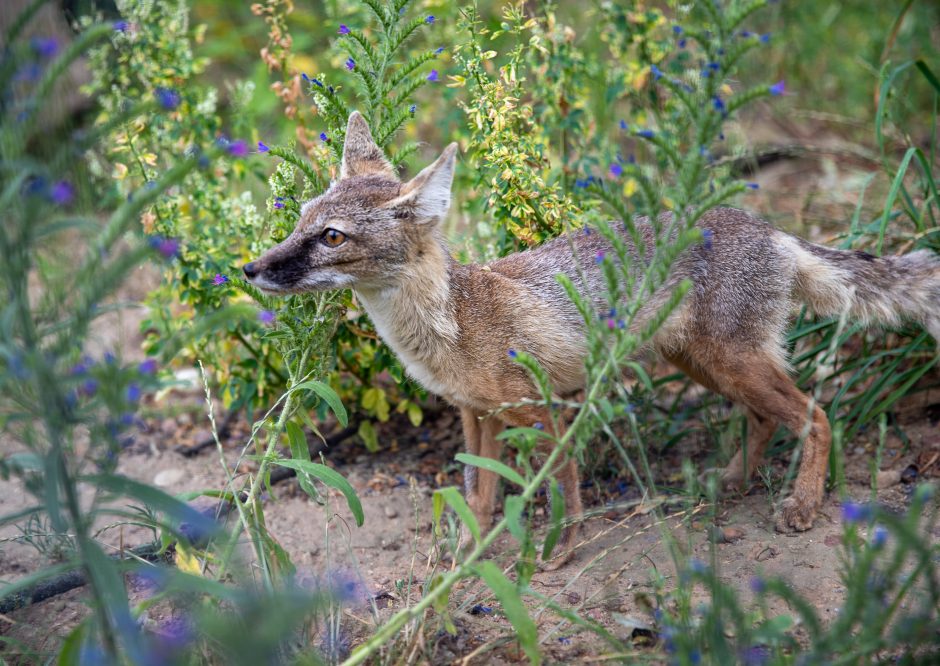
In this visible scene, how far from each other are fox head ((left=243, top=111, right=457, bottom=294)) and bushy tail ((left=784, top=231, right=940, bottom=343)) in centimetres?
197

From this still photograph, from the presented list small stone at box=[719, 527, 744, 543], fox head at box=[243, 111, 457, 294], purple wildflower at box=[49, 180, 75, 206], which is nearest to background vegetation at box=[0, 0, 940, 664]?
purple wildflower at box=[49, 180, 75, 206]

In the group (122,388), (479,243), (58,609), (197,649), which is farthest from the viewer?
(479,243)

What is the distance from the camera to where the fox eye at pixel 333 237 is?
409cm

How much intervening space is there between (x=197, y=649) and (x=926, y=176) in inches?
184

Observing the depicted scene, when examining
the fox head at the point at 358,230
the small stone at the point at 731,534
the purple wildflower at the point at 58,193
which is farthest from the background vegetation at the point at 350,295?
the small stone at the point at 731,534

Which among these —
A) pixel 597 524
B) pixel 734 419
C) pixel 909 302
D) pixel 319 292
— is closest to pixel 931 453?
pixel 909 302

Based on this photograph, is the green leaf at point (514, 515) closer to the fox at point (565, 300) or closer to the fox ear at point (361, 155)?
the fox at point (565, 300)

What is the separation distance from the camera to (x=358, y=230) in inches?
163

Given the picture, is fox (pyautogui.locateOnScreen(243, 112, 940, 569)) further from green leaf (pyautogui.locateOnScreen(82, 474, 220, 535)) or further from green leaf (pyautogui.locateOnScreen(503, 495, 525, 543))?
green leaf (pyautogui.locateOnScreen(82, 474, 220, 535))

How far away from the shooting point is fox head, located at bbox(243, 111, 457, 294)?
394 cm

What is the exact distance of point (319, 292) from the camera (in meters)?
4.16

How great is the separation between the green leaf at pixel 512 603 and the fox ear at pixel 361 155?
2.39m

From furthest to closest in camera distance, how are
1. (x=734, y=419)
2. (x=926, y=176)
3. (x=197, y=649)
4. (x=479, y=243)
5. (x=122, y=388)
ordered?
(x=479, y=243) < (x=926, y=176) < (x=734, y=419) < (x=197, y=649) < (x=122, y=388)

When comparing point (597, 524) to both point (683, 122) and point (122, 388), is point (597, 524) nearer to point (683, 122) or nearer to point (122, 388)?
point (683, 122)
